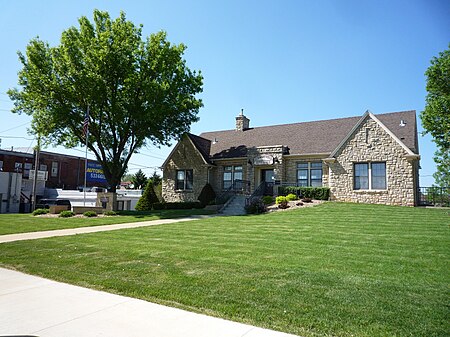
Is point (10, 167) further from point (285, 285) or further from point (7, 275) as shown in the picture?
point (285, 285)

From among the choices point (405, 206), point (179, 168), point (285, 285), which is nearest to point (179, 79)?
point (179, 168)

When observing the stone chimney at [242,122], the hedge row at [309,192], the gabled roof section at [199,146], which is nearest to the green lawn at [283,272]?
the hedge row at [309,192]

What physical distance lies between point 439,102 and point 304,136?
9969 millimetres

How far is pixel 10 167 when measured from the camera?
146ft

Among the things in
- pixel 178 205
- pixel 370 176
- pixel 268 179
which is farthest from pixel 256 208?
pixel 178 205

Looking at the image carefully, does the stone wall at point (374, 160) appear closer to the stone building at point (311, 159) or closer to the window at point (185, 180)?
the stone building at point (311, 159)

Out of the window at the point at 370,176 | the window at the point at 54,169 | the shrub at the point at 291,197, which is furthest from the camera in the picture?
the window at the point at 54,169

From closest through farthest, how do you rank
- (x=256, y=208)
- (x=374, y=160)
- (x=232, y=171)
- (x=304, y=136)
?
(x=256, y=208), (x=374, y=160), (x=304, y=136), (x=232, y=171)

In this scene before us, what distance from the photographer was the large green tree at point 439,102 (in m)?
22.1

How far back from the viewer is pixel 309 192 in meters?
23.7

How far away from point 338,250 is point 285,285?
11.1ft

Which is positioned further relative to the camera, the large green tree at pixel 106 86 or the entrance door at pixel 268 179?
the entrance door at pixel 268 179

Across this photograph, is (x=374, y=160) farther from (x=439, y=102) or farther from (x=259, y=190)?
(x=259, y=190)

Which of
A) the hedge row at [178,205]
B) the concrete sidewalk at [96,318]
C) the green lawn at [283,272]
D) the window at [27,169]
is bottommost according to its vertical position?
the concrete sidewalk at [96,318]
